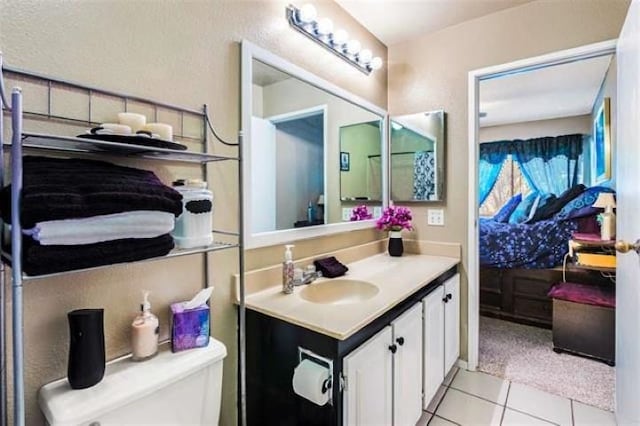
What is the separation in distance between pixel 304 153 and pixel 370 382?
117 cm

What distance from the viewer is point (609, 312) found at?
227 centimetres

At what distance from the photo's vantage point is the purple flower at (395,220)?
230 cm

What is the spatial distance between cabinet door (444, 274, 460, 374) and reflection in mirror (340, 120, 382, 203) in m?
0.78

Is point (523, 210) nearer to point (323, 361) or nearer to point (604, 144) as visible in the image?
point (604, 144)

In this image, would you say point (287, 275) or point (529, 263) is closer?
point (287, 275)

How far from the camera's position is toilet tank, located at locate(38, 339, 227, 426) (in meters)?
0.80

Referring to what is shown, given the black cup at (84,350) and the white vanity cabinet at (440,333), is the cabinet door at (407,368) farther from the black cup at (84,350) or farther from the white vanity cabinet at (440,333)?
the black cup at (84,350)

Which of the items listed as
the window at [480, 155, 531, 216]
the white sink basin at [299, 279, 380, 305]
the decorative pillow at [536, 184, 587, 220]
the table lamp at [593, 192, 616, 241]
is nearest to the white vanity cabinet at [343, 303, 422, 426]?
the white sink basin at [299, 279, 380, 305]

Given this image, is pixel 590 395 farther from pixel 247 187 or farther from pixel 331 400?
pixel 247 187

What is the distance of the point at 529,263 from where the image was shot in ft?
9.70

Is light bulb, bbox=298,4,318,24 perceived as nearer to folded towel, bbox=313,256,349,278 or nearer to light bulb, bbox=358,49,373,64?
light bulb, bbox=358,49,373,64

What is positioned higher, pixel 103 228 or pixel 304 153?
pixel 304 153

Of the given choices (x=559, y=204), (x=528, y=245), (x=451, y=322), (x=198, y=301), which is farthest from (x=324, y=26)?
(x=559, y=204)

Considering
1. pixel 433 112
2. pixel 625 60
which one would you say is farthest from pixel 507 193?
pixel 625 60
